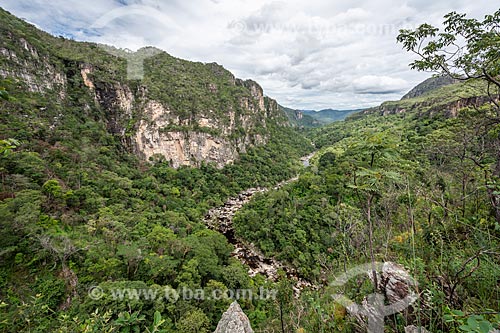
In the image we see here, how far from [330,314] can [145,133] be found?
39.3 metres

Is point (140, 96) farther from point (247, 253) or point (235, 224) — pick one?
point (247, 253)

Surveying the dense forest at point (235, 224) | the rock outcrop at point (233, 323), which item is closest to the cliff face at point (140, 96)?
the dense forest at point (235, 224)

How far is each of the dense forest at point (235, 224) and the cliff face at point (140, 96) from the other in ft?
2.44

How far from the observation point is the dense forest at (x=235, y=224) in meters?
2.47

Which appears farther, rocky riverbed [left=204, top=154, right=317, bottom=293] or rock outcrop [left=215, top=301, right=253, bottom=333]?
rocky riverbed [left=204, top=154, right=317, bottom=293]

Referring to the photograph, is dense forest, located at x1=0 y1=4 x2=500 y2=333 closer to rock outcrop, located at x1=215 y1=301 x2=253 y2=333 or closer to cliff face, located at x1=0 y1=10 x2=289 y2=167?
cliff face, located at x1=0 y1=10 x2=289 y2=167

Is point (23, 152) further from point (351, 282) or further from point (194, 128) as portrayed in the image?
point (194, 128)

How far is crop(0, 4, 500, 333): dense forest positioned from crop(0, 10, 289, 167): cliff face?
2.44 ft

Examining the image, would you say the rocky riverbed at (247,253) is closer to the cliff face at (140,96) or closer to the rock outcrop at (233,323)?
the rock outcrop at (233,323)

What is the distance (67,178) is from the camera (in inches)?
752

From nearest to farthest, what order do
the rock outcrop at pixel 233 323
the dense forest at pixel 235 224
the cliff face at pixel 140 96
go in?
the dense forest at pixel 235 224 < the rock outcrop at pixel 233 323 < the cliff face at pixel 140 96

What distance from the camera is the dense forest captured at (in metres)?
2.47

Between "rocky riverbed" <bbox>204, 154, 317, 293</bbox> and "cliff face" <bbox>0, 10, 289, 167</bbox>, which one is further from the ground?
"cliff face" <bbox>0, 10, 289, 167</bbox>

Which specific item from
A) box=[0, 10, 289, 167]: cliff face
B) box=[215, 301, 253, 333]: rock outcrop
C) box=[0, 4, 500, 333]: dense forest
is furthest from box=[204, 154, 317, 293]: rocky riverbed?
box=[0, 10, 289, 167]: cliff face
